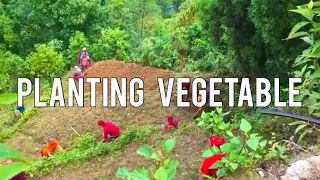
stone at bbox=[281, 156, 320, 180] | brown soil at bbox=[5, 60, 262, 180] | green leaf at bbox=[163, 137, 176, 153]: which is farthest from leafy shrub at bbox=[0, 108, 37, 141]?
green leaf at bbox=[163, 137, 176, 153]

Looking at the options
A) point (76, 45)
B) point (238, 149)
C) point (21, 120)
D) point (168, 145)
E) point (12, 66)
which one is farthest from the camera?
point (12, 66)

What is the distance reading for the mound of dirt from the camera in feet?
31.2

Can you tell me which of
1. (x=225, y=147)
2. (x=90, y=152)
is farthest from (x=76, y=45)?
(x=225, y=147)

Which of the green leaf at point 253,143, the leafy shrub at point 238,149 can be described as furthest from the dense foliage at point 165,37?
the green leaf at point 253,143

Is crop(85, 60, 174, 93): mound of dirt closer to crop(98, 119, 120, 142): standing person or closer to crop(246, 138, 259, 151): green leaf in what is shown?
crop(98, 119, 120, 142): standing person

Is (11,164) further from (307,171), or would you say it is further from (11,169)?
(307,171)

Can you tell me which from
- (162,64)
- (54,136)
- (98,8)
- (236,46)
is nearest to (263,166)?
(236,46)

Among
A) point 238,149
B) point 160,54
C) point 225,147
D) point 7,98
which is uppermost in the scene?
point 160,54

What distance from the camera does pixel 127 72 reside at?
995cm

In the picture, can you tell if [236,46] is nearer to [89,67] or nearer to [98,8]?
[89,67]

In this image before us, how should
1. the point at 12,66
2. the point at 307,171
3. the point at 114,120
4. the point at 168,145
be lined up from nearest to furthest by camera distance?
the point at 168,145 < the point at 307,171 < the point at 114,120 < the point at 12,66

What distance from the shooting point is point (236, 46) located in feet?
23.1

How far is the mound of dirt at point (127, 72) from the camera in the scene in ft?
31.2

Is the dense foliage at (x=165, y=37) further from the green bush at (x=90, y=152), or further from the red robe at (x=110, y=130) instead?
the red robe at (x=110, y=130)
